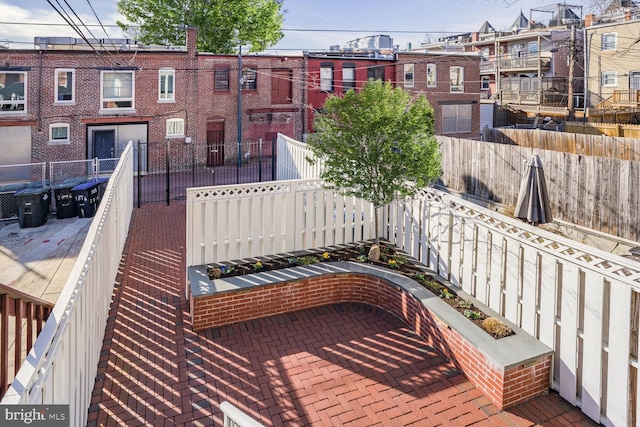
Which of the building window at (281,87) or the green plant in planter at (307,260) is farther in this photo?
the building window at (281,87)

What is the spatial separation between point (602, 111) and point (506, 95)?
8.06m

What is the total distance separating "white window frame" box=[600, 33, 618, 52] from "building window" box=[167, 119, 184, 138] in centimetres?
2953

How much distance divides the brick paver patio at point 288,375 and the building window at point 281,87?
21.4 metres

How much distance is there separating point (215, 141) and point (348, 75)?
31.0 feet

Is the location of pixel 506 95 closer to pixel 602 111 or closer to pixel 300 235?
pixel 602 111

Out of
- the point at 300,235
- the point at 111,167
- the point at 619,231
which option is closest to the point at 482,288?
the point at 300,235

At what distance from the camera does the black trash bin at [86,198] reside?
14089 mm

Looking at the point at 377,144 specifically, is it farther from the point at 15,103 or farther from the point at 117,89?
the point at 15,103

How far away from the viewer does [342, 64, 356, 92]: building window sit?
1113 inches

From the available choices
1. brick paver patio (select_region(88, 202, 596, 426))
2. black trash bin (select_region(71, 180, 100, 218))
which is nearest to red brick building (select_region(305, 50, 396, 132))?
black trash bin (select_region(71, 180, 100, 218))

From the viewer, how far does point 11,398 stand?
7.47 feet

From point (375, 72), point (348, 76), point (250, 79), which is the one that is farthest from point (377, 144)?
point (375, 72)

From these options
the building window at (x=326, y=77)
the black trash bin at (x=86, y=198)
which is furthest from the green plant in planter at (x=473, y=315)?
the building window at (x=326, y=77)

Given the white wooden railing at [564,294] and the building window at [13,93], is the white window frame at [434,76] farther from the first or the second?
the white wooden railing at [564,294]
